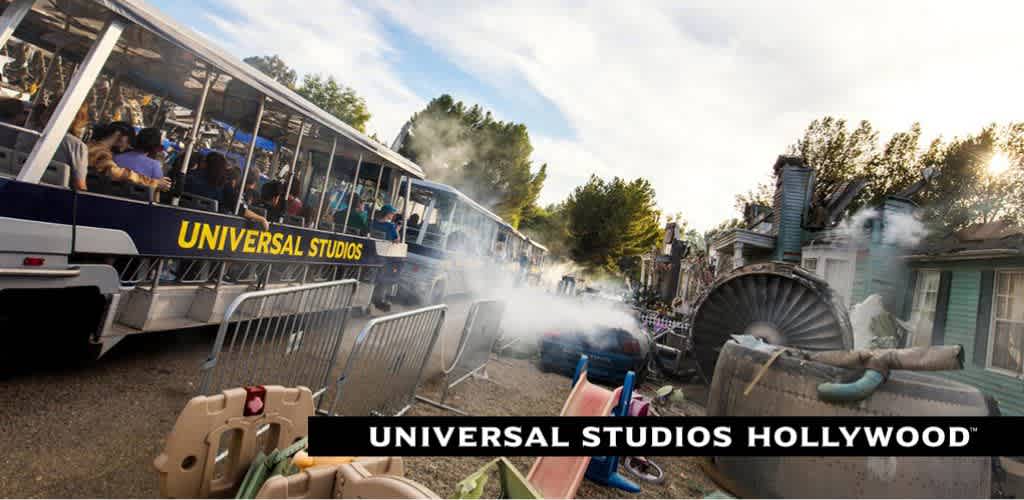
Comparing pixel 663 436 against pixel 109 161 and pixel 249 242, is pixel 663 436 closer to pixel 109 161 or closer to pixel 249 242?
pixel 249 242

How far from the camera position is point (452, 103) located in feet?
133

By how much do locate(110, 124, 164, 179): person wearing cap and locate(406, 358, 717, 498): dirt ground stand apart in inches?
145

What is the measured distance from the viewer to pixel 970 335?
988 centimetres

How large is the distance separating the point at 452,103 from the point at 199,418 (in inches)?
1605

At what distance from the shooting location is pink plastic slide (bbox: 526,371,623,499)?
338 centimetres

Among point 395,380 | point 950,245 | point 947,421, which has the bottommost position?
point 395,380

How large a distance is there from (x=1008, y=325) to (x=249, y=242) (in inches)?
522

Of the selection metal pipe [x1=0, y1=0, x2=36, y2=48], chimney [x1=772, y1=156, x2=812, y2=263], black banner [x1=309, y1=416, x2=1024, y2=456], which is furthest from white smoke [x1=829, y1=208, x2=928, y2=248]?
metal pipe [x1=0, y1=0, x2=36, y2=48]

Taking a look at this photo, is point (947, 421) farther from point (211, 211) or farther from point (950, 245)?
point (950, 245)

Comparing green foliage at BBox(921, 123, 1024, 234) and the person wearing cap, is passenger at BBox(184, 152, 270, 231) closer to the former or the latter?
the person wearing cap

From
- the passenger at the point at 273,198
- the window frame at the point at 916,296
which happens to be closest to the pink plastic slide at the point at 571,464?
the passenger at the point at 273,198

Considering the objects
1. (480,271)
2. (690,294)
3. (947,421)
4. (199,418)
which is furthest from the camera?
(690,294)

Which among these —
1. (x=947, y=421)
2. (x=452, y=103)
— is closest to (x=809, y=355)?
(x=947, y=421)

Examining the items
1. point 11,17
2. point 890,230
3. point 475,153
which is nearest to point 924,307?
point 890,230
